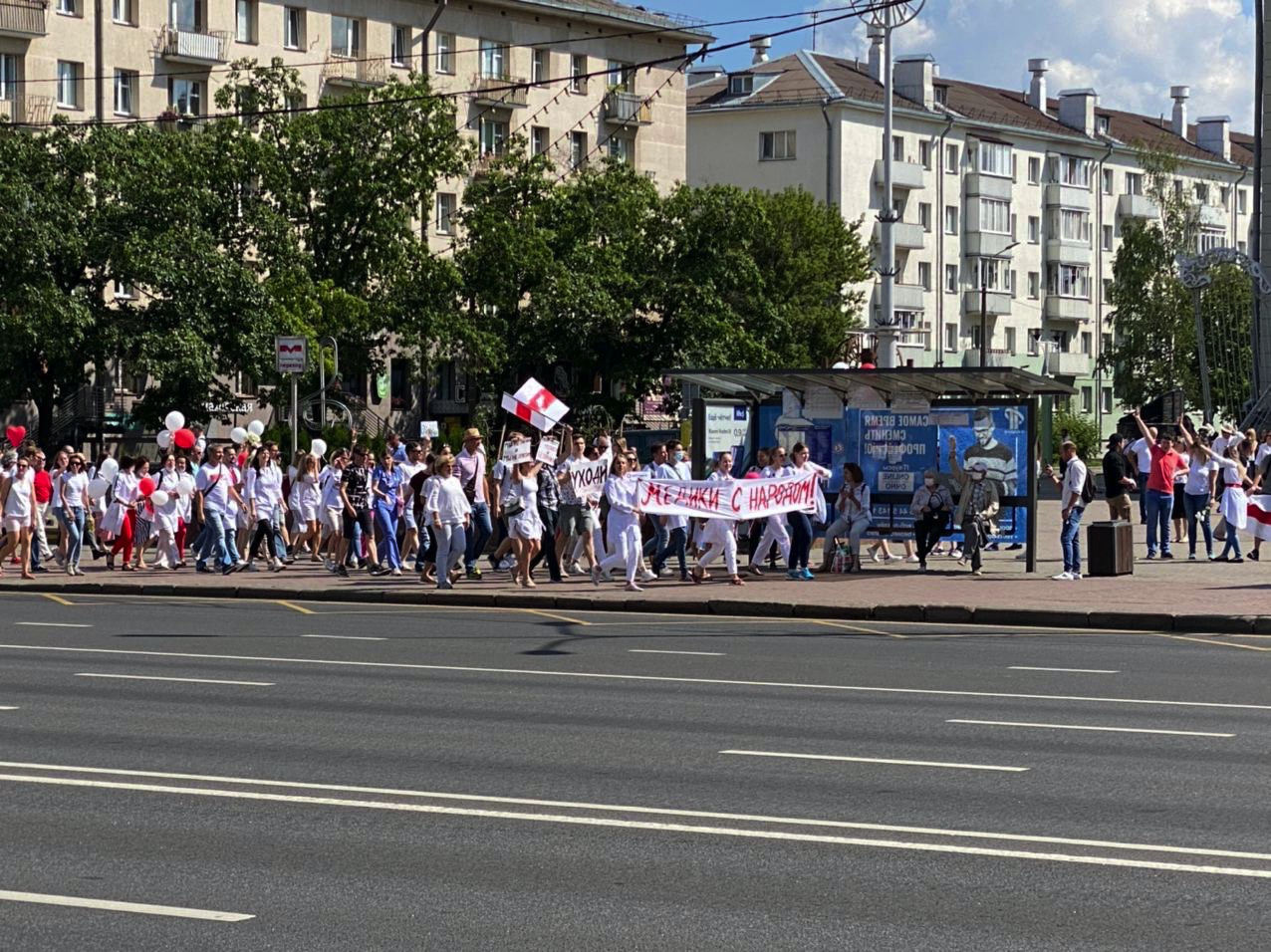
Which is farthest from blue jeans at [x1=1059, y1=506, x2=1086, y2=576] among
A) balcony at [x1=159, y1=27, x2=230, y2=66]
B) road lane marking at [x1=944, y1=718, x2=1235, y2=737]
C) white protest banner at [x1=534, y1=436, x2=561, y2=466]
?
balcony at [x1=159, y1=27, x2=230, y2=66]

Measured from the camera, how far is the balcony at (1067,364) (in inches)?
4254

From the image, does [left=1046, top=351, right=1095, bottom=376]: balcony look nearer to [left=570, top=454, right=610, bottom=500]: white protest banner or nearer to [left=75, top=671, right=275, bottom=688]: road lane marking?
[left=570, top=454, right=610, bottom=500]: white protest banner

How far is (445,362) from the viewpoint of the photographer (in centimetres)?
6656

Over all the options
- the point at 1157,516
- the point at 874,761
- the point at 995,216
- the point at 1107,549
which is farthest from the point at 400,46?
the point at 874,761

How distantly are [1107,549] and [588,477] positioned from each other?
6.23 metres

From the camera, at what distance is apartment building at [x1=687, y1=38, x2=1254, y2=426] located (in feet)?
316

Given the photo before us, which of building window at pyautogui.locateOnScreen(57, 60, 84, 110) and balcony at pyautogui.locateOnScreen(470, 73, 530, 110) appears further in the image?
balcony at pyautogui.locateOnScreen(470, 73, 530, 110)

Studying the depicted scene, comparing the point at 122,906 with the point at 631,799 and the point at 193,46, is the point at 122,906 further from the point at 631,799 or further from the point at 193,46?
the point at 193,46

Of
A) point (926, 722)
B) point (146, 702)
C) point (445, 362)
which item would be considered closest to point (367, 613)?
point (146, 702)

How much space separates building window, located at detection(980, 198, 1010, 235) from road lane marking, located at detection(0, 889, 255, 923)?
Answer: 97.7 meters

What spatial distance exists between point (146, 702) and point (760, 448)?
624 inches

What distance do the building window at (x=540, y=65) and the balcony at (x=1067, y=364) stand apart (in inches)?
1407

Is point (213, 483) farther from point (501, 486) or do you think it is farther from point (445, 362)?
point (445, 362)

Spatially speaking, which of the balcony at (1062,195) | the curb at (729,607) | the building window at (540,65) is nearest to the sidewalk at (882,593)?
the curb at (729,607)
